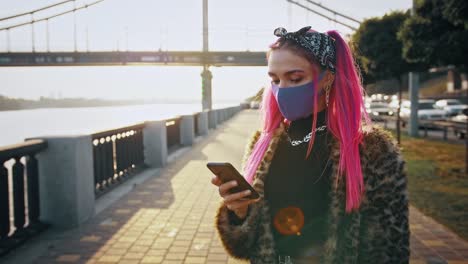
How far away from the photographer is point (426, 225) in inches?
212

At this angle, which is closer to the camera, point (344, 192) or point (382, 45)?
point (344, 192)

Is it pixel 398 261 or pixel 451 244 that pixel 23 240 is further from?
pixel 451 244

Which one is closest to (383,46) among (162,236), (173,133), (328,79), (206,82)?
(173,133)

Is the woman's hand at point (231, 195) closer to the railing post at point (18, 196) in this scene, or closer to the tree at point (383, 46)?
the railing post at point (18, 196)

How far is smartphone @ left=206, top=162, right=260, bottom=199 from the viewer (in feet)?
5.54

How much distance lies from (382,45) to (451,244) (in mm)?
12077

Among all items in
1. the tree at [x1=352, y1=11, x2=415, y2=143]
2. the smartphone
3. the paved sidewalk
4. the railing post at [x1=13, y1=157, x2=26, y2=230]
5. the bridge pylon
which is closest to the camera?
the smartphone

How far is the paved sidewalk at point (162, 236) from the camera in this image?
432 cm

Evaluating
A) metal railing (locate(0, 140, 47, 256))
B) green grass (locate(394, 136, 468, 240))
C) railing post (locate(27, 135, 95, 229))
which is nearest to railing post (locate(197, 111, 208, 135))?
green grass (locate(394, 136, 468, 240))

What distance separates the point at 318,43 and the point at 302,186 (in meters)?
0.64

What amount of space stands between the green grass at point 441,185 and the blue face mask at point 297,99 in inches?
160

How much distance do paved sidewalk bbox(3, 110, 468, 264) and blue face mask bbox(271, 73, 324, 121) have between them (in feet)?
8.99

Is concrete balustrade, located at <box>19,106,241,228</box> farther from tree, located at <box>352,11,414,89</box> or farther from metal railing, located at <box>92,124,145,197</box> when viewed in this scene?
tree, located at <box>352,11,414,89</box>

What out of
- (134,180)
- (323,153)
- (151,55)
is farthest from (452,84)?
(323,153)
